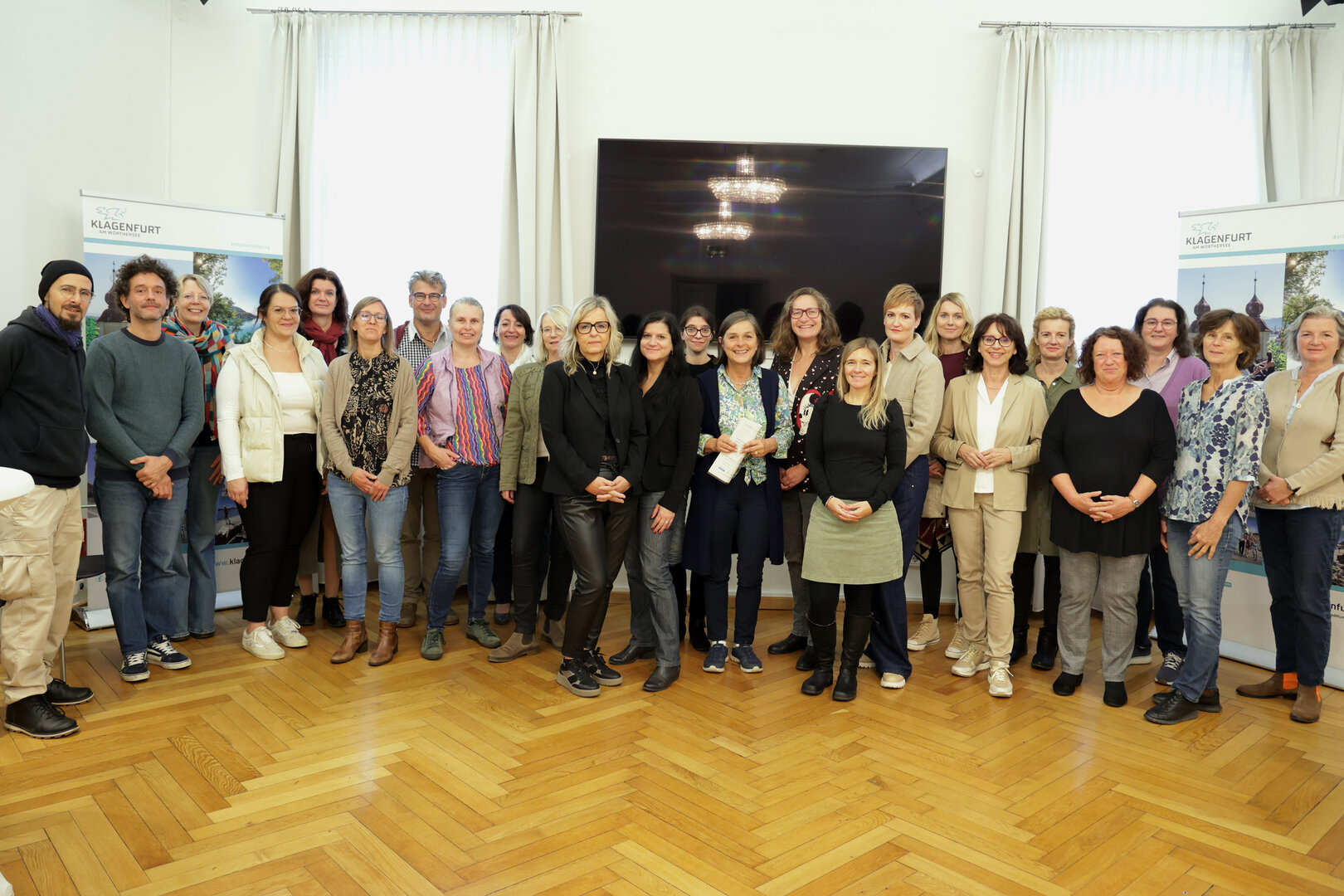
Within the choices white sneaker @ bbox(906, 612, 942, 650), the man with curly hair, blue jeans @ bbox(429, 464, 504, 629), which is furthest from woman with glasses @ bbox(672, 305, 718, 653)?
the man with curly hair

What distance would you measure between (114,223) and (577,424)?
2.93 metres

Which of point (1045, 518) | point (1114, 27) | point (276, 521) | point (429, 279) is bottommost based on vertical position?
point (276, 521)

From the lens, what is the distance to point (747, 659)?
3.91 metres

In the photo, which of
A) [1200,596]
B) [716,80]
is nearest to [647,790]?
[1200,596]

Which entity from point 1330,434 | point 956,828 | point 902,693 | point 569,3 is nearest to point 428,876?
point 956,828

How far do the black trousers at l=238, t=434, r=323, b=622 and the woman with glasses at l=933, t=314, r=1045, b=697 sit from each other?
2972mm

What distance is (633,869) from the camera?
233 cm

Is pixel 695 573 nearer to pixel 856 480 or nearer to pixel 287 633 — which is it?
pixel 856 480

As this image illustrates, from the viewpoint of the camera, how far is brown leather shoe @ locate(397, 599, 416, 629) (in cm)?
435

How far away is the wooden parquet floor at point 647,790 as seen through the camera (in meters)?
2.31

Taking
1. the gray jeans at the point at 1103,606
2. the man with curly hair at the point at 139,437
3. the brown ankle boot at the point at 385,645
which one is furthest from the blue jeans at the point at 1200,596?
the man with curly hair at the point at 139,437

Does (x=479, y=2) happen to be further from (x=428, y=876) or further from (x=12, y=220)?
(x=428, y=876)

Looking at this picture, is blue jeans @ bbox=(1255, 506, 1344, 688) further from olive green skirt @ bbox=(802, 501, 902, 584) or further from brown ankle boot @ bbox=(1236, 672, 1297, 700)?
olive green skirt @ bbox=(802, 501, 902, 584)

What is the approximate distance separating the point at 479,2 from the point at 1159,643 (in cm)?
536
